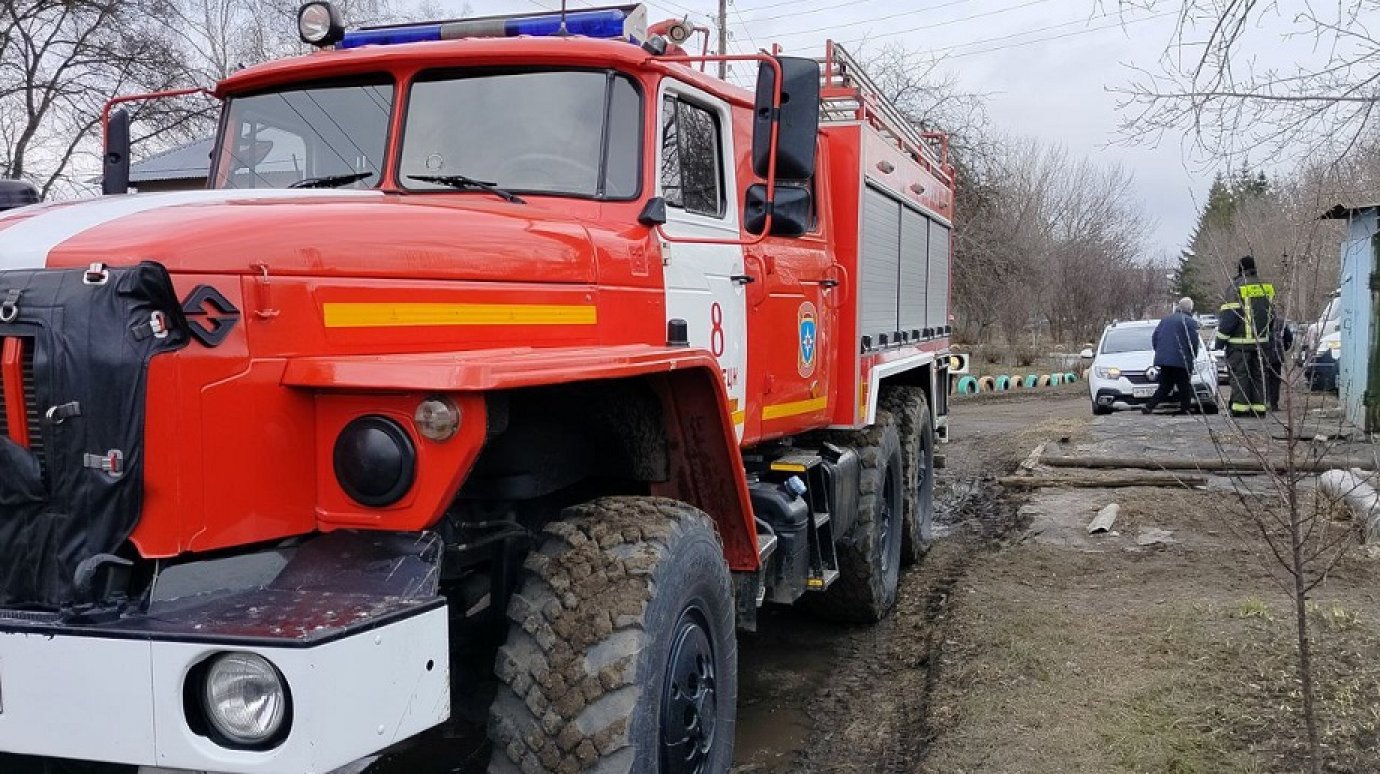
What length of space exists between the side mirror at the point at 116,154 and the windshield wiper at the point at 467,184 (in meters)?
1.85

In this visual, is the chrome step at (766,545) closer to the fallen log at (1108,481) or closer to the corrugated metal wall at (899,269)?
the corrugated metal wall at (899,269)

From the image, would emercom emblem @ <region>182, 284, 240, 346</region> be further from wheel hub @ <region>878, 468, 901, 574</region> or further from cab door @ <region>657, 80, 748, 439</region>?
wheel hub @ <region>878, 468, 901, 574</region>

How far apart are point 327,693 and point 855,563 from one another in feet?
14.0

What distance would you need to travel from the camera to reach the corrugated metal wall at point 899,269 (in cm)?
611

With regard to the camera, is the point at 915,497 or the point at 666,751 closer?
the point at 666,751

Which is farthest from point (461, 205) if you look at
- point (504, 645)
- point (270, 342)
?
point (504, 645)

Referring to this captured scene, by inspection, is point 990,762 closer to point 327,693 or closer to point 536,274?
point 536,274

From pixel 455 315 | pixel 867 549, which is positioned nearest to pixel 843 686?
pixel 867 549

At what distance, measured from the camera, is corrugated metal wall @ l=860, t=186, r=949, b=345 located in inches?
241

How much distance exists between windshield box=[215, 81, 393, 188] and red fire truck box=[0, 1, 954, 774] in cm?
2

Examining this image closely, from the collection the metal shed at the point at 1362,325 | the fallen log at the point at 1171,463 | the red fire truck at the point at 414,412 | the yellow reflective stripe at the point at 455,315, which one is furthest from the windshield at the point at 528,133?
the metal shed at the point at 1362,325

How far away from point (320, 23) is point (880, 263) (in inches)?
128

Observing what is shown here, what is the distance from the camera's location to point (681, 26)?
453cm

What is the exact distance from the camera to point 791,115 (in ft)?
12.7
